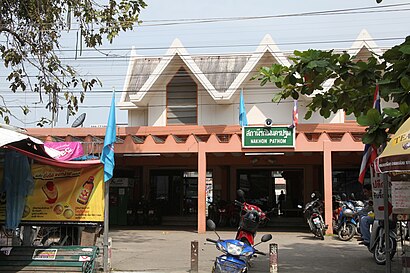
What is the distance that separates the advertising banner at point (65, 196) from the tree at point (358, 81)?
362 centimetres

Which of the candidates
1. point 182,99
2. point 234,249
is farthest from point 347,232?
point 182,99

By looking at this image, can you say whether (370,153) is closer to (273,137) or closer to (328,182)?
(273,137)

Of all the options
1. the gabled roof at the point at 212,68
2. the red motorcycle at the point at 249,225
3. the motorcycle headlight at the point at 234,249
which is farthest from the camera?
the gabled roof at the point at 212,68

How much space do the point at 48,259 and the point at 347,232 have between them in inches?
367

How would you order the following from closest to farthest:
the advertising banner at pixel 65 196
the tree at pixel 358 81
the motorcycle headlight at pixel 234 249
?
the tree at pixel 358 81
the motorcycle headlight at pixel 234 249
the advertising banner at pixel 65 196

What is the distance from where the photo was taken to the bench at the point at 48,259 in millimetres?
8703

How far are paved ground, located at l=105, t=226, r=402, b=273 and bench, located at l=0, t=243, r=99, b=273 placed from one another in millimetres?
1219

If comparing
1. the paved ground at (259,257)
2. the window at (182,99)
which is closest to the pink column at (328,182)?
the paved ground at (259,257)

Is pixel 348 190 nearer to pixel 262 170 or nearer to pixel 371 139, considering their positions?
pixel 262 170

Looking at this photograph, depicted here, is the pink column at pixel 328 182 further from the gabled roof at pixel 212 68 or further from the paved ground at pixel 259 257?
the gabled roof at pixel 212 68

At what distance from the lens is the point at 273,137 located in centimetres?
1706

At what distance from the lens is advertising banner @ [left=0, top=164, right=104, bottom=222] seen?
9.49 m

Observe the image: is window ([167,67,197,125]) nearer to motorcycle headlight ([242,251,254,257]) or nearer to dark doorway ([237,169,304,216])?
dark doorway ([237,169,304,216])

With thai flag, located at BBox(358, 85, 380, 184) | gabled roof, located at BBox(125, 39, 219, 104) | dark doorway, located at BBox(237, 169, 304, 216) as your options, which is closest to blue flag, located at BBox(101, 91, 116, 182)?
thai flag, located at BBox(358, 85, 380, 184)
